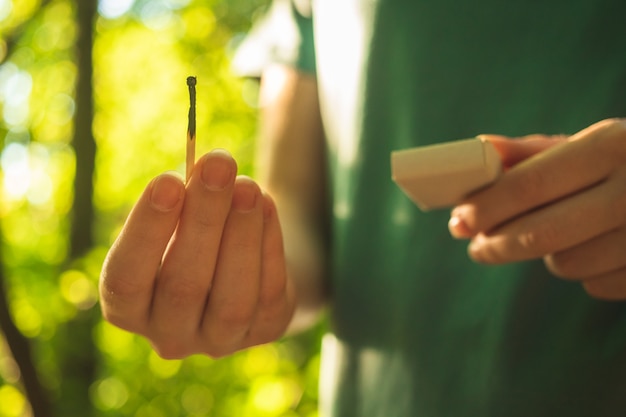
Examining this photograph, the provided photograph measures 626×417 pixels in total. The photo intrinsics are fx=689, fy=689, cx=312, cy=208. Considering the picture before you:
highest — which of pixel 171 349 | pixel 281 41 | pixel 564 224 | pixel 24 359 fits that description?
pixel 281 41

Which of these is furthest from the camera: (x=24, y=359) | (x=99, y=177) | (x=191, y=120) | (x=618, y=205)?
(x=99, y=177)

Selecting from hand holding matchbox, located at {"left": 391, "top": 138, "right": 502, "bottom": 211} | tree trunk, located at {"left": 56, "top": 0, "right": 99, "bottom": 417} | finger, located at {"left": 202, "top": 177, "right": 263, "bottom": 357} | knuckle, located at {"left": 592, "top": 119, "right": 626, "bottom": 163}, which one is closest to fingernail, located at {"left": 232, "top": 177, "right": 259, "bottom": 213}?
finger, located at {"left": 202, "top": 177, "right": 263, "bottom": 357}

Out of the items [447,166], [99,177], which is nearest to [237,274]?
[447,166]

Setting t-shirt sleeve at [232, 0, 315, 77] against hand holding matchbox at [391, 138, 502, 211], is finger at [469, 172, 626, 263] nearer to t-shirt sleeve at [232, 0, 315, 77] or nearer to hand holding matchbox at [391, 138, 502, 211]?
hand holding matchbox at [391, 138, 502, 211]

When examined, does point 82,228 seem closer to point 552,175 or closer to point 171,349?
point 171,349

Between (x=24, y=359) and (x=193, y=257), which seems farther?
(x=24, y=359)

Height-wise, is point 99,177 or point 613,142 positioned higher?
point 613,142

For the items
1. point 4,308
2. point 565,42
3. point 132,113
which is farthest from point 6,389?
point 565,42

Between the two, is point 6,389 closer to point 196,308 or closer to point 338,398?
point 338,398
